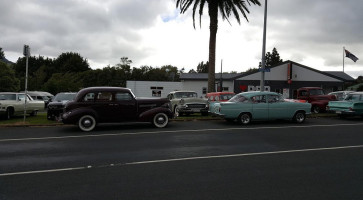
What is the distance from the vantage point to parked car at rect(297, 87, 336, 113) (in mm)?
19688

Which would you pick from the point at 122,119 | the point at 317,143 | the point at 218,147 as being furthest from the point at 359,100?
the point at 122,119

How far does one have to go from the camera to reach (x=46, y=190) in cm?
493

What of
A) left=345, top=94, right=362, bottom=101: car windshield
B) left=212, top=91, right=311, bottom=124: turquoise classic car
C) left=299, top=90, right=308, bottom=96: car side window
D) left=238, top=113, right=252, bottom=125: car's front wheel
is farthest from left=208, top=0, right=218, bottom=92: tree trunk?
left=345, top=94, right=362, bottom=101: car windshield

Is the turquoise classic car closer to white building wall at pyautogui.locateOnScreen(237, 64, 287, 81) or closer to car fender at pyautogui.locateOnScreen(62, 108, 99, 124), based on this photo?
A: car fender at pyautogui.locateOnScreen(62, 108, 99, 124)

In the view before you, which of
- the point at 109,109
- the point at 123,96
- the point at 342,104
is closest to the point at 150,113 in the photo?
the point at 123,96

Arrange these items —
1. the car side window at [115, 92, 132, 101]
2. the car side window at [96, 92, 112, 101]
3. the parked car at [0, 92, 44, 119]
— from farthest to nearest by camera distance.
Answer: the parked car at [0, 92, 44, 119]
the car side window at [115, 92, 132, 101]
the car side window at [96, 92, 112, 101]

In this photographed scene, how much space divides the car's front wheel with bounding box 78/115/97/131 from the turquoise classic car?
5.86 m

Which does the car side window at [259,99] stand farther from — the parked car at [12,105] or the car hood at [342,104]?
the parked car at [12,105]

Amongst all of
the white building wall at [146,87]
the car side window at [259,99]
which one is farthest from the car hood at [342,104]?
the white building wall at [146,87]

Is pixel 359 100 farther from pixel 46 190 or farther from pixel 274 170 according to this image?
pixel 46 190

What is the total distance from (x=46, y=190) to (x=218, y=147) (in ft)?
16.2

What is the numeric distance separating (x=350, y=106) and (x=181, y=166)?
13298mm

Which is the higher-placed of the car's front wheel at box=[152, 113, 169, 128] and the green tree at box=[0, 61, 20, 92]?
the green tree at box=[0, 61, 20, 92]

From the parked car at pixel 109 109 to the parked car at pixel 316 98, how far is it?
38.1 ft
